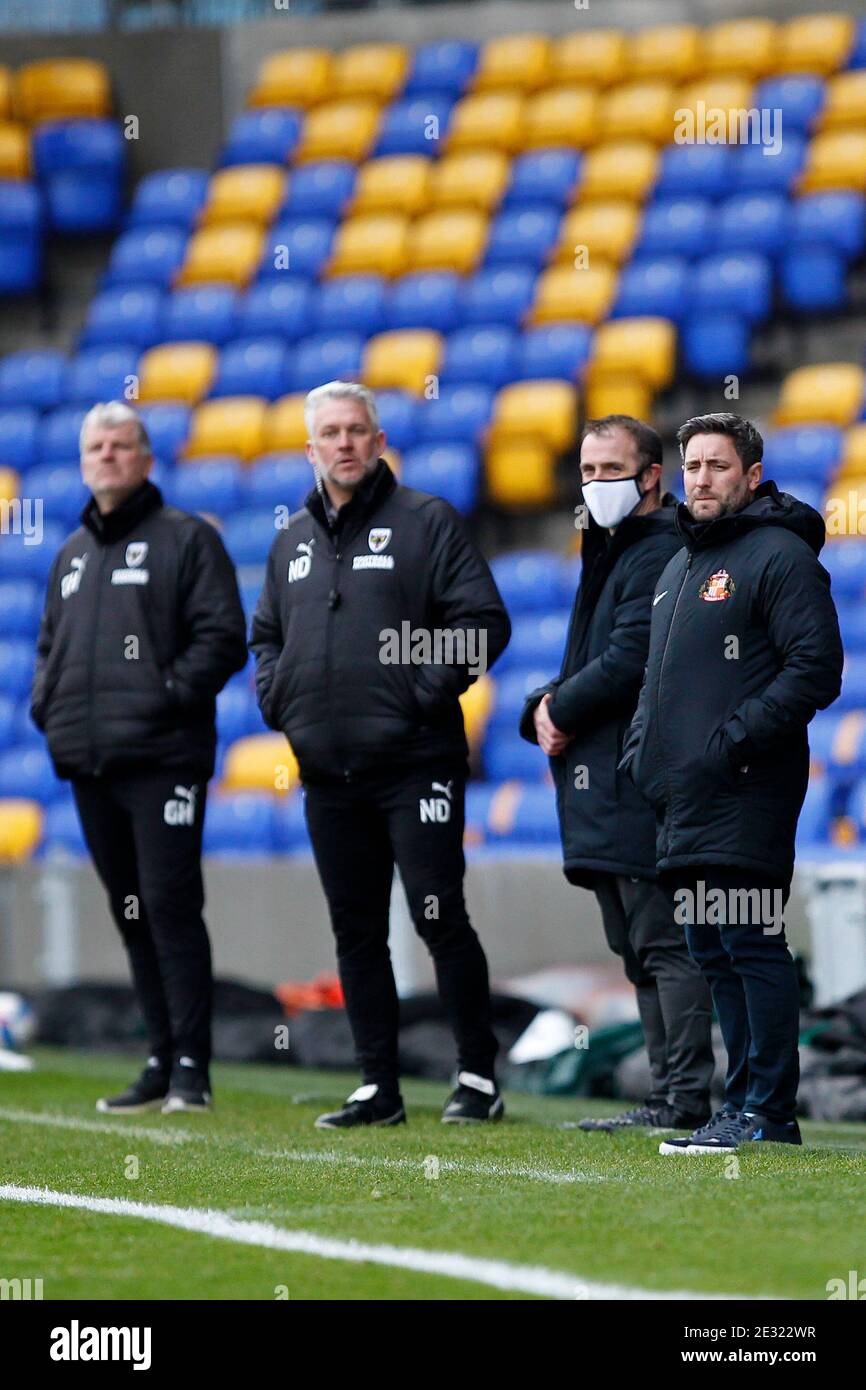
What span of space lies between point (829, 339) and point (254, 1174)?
10157 mm

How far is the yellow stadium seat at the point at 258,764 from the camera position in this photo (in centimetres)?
1158

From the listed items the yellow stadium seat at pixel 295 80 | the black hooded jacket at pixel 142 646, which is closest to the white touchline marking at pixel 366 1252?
the black hooded jacket at pixel 142 646

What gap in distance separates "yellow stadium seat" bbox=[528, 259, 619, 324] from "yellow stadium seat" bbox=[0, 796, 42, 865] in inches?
180

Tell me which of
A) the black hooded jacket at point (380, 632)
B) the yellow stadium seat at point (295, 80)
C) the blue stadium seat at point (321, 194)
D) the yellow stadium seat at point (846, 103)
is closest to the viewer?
the black hooded jacket at point (380, 632)

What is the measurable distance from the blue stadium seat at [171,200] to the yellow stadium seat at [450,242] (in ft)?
6.98

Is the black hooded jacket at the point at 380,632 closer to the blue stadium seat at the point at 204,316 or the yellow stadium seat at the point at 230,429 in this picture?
the yellow stadium seat at the point at 230,429

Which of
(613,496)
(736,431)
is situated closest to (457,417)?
(613,496)

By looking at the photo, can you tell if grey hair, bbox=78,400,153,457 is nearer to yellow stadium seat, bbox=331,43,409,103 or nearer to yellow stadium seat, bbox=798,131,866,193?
yellow stadium seat, bbox=798,131,866,193

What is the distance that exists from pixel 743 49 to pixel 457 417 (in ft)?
12.1

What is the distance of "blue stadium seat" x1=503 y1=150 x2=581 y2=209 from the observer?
15.2m

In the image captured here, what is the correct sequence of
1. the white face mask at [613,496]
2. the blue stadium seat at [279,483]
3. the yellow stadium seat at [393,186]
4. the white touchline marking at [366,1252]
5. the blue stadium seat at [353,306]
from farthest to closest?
the yellow stadium seat at [393,186], the blue stadium seat at [353,306], the blue stadium seat at [279,483], the white face mask at [613,496], the white touchline marking at [366,1252]

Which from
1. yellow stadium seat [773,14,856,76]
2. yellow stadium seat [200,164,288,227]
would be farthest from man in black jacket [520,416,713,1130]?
yellow stadium seat [200,164,288,227]

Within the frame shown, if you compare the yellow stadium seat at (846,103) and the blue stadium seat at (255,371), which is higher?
the yellow stadium seat at (846,103)

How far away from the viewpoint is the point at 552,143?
622 inches
